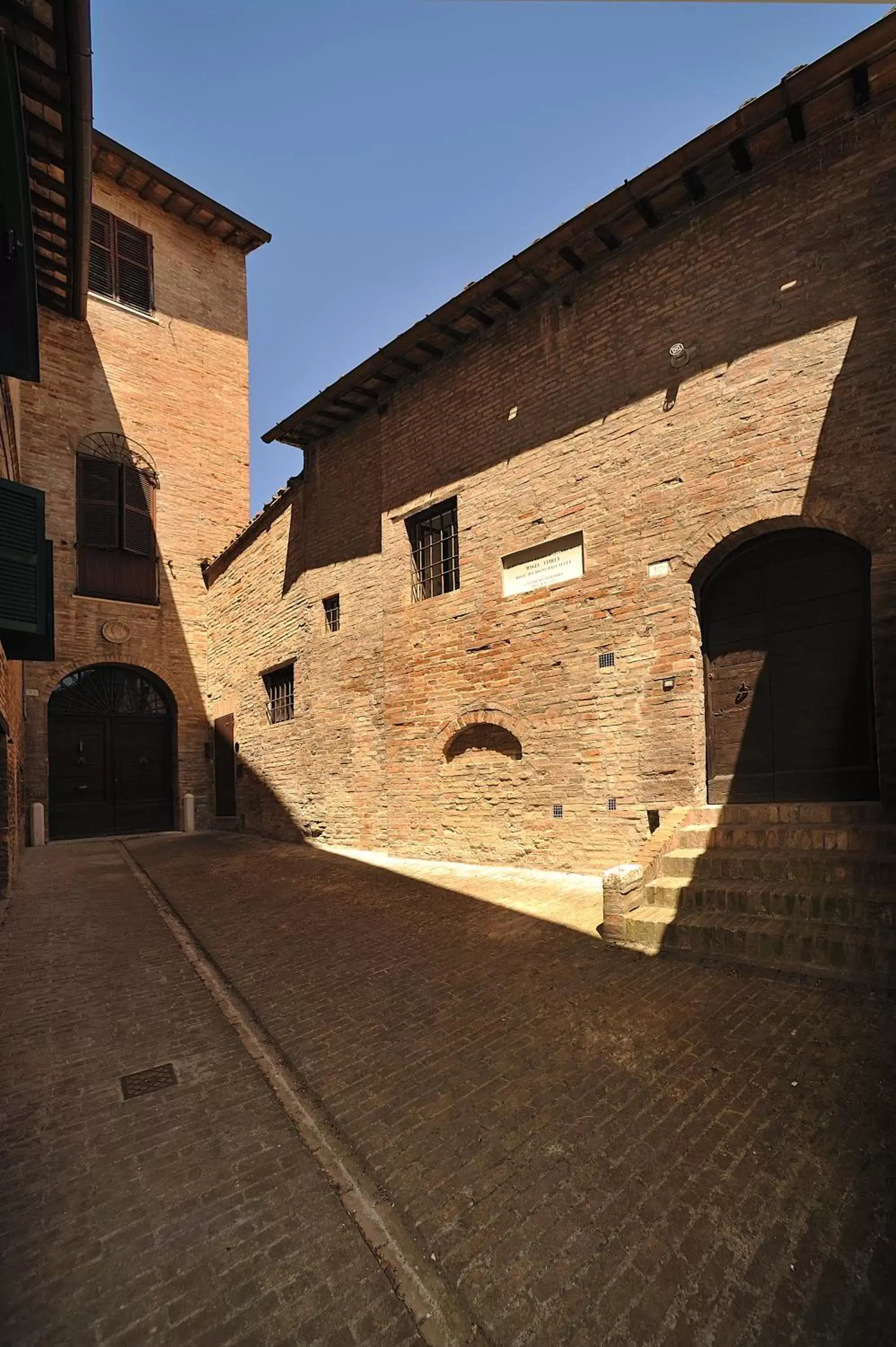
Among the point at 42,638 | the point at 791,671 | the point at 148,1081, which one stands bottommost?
the point at 148,1081

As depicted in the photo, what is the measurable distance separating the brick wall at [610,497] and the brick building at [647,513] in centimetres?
3

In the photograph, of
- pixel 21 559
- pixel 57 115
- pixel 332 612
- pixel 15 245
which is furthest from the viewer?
pixel 332 612

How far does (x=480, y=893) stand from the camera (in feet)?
22.7

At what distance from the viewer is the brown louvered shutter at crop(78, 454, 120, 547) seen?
14.1 meters

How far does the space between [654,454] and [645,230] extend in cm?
285

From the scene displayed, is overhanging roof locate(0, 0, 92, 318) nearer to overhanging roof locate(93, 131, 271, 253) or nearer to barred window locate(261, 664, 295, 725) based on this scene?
overhanging roof locate(93, 131, 271, 253)

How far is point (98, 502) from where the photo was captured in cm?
1433

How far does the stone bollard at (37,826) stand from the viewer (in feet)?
40.6

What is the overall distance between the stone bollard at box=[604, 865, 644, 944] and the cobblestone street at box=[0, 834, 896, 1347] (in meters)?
0.31

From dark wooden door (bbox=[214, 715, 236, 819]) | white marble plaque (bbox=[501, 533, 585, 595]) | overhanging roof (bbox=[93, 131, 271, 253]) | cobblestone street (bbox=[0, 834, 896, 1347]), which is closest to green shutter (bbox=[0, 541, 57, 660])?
cobblestone street (bbox=[0, 834, 896, 1347])

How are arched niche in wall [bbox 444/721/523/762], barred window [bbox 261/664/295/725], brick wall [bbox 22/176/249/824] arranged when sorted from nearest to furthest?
arched niche in wall [bbox 444/721/523/762]
barred window [bbox 261/664/295/725]
brick wall [bbox 22/176/249/824]

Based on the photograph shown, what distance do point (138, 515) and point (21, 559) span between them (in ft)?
35.5

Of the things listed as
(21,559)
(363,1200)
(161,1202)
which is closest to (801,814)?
(363,1200)

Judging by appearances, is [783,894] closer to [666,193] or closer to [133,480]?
[666,193]
